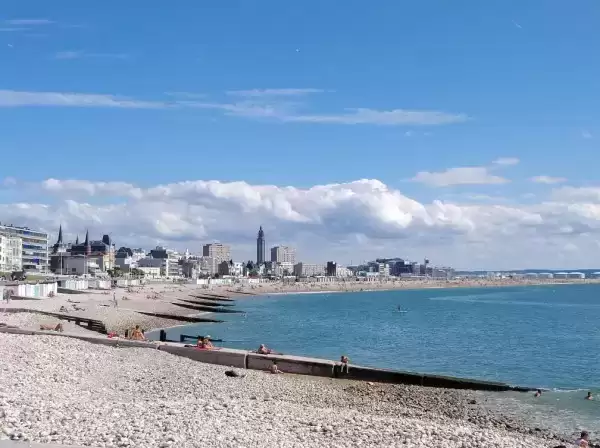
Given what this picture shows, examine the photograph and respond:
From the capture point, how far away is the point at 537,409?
27500 millimetres

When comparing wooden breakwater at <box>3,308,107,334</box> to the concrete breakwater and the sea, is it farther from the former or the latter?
the concrete breakwater

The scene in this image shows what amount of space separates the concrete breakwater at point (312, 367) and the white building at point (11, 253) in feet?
455

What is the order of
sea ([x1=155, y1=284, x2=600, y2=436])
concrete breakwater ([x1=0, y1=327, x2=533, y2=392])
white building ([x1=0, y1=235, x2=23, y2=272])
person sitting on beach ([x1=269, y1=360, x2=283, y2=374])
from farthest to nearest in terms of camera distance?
1. white building ([x1=0, y1=235, x2=23, y2=272])
2. person sitting on beach ([x1=269, y1=360, x2=283, y2=374])
3. concrete breakwater ([x1=0, y1=327, x2=533, y2=392])
4. sea ([x1=155, y1=284, x2=600, y2=436])

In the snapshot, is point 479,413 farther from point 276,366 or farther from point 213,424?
point 213,424

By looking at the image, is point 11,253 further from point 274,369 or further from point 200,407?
point 200,407

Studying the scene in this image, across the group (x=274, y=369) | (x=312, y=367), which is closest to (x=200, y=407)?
(x=274, y=369)

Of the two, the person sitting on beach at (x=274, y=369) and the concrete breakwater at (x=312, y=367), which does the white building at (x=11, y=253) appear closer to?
the concrete breakwater at (x=312, y=367)

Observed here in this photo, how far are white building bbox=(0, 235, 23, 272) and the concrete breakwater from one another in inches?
5455

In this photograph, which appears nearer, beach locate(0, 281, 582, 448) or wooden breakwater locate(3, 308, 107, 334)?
beach locate(0, 281, 582, 448)

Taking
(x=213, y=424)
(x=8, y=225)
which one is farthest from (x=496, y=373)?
(x=8, y=225)

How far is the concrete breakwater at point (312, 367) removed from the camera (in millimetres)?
31111

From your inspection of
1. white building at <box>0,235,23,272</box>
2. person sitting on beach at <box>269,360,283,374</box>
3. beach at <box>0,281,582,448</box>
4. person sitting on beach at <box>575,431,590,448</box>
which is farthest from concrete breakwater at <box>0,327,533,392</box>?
white building at <box>0,235,23,272</box>

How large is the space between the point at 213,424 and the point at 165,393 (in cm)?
756

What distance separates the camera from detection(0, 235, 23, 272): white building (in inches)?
6462
